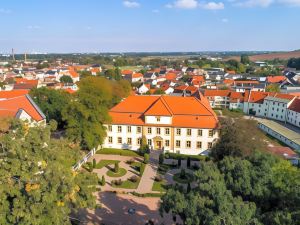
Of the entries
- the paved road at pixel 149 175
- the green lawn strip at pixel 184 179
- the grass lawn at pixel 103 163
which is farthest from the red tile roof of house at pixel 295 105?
the grass lawn at pixel 103 163

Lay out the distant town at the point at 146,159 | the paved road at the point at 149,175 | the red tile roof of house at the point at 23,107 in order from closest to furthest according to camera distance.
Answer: the distant town at the point at 146,159 → the paved road at the point at 149,175 → the red tile roof of house at the point at 23,107

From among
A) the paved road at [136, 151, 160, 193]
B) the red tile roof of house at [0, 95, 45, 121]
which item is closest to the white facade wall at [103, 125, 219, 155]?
the paved road at [136, 151, 160, 193]

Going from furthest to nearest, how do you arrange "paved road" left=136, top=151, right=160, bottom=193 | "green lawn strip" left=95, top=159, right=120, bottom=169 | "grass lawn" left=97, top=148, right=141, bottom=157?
1. "grass lawn" left=97, top=148, right=141, bottom=157
2. "green lawn strip" left=95, top=159, right=120, bottom=169
3. "paved road" left=136, top=151, right=160, bottom=193

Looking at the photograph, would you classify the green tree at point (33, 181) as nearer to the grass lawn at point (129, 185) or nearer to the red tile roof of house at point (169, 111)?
the grass lawn at point (129, 185)

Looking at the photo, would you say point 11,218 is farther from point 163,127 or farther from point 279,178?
point 163,127

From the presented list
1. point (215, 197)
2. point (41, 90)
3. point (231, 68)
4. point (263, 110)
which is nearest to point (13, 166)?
point (215, 197)

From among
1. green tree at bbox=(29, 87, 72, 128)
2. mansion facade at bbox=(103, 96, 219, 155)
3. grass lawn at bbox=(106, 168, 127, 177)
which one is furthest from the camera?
green tree at bbox=(29, 87, 72, 128)

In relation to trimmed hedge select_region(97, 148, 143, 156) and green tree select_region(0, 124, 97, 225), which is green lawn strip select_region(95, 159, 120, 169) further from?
green tree select_region(0, 124, 97, 225)

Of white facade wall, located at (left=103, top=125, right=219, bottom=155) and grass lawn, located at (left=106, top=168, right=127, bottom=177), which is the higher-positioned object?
white facade wall, located at (left=103, top=125, right=219, bottom=155)
